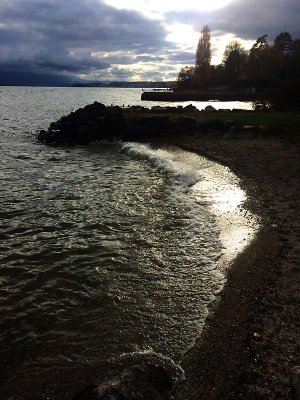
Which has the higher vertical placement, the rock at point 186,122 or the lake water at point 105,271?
the rock at point 186,122

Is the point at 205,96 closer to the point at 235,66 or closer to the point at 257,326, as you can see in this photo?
the point at 235,66

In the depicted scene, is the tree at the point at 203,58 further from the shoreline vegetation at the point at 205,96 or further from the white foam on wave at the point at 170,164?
the white foam on wave at the point at 170,164

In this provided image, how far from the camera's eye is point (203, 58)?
444 feet

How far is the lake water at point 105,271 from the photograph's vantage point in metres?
5.97

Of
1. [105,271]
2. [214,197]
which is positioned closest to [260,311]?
[105,271]

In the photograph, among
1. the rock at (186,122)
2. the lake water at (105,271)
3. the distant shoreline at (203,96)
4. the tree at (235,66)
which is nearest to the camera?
the lake water at (105,271)

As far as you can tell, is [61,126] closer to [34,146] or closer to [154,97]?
[34,146]

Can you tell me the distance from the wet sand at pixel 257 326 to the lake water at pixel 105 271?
33 cm

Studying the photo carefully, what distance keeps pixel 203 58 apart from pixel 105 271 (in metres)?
139

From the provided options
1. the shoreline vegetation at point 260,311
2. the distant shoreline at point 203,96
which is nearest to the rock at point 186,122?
the shoreline vegetation at point 260,311

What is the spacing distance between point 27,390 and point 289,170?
53.9ft

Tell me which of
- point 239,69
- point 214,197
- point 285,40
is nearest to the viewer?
point 214,197

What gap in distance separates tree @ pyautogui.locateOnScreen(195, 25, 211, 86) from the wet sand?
129 m

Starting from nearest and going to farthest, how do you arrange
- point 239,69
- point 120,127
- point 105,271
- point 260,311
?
point 260,311
point 105,271
point 120,127
point 239,69
